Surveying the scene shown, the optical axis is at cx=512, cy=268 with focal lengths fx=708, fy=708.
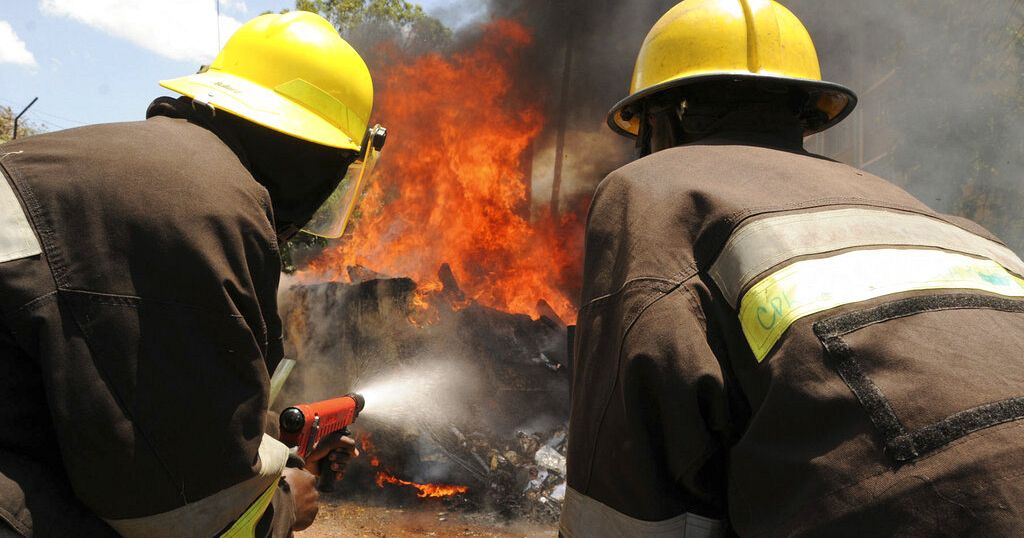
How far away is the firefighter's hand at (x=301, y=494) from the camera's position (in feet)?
9.14

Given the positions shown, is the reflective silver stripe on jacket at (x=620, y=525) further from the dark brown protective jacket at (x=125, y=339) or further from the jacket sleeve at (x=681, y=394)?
the dark brown protective jacket at (x=125, y=339)

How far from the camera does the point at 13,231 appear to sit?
1.69 metres

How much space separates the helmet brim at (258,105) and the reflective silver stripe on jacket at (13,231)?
81 cm

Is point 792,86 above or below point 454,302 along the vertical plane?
above

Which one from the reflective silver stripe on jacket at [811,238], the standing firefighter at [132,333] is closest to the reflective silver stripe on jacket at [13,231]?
the standing firefighter at [132,333]

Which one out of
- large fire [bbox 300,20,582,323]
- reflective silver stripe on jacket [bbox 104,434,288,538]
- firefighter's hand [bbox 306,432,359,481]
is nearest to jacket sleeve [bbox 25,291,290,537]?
reflective silver stripe on jacket [bbox 104,434,288,538]

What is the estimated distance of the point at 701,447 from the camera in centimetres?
156

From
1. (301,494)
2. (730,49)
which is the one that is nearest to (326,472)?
(301,494)

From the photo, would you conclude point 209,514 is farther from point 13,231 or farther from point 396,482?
point 396,482

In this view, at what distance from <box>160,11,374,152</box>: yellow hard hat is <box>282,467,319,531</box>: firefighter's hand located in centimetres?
132

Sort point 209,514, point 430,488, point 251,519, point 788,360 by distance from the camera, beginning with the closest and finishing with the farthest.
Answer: point 788,360
point 209,514
point 251,519
point 430,488

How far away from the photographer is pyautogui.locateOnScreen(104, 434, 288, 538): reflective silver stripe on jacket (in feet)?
6.17

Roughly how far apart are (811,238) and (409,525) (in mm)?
7633

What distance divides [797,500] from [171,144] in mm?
1844
